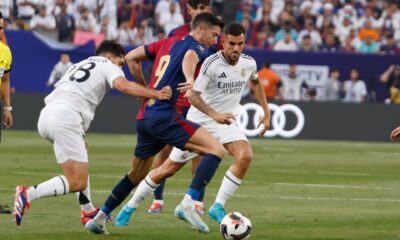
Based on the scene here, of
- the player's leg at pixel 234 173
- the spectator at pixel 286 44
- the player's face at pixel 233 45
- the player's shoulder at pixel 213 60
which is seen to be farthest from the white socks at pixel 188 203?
the spectator at pixel 286 44

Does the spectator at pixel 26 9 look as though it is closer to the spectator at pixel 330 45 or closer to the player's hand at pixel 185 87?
the spectator at pixel 330 45

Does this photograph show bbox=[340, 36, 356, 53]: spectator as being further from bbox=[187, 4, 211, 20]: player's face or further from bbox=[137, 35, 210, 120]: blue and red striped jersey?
bbox=[137, 35, 210, 120]: blue and red striped jersey

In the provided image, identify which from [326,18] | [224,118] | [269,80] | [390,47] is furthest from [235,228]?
[326,18]

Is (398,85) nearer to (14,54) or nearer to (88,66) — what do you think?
(14,54)

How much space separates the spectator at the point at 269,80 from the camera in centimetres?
3106

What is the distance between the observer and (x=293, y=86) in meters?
31.2

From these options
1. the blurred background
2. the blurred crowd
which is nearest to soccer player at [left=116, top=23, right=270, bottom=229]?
the blurred background

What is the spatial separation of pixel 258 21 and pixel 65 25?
19.2 feet

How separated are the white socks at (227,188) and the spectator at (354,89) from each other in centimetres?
1925

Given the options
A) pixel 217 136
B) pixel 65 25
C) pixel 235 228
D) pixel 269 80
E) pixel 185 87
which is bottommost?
pixel 269 80

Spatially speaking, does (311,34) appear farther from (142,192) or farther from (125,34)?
(142,192)

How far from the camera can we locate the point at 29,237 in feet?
36.8

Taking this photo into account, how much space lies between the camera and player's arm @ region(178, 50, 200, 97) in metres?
12.0

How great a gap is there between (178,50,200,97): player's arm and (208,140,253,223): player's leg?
3.07 feet
